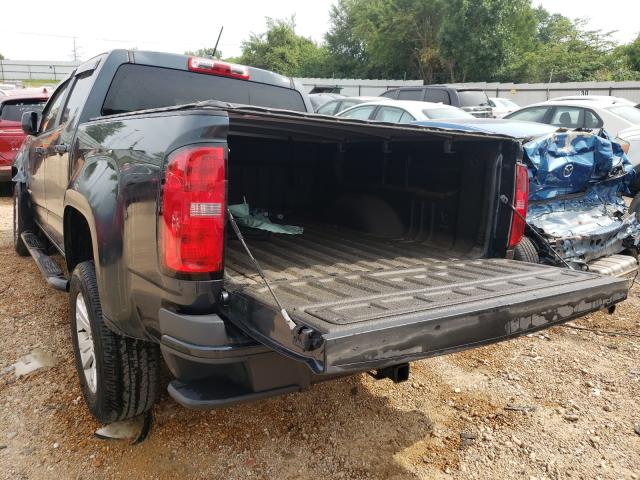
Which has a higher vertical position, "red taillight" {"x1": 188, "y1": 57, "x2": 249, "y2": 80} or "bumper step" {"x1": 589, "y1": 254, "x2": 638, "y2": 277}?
"red taillight" {"x1": 188, "y1": 57, "x2": 249, "y2": 80}

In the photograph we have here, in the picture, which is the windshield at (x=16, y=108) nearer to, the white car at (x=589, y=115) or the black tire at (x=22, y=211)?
the black tire at (x=22, y=211)

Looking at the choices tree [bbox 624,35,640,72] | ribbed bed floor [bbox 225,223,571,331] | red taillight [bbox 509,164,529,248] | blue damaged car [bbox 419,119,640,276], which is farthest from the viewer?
tree [bbox 624,35,640,72]

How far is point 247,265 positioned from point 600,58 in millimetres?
41824

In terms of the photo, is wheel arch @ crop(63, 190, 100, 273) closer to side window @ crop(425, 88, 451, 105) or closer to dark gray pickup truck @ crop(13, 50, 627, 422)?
dark gray pickup truck @ crop(13, 50, 627, 422)

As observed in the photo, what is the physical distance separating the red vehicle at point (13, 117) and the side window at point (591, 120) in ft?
32.1

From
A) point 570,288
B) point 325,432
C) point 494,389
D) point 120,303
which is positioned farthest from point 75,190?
point 494,389

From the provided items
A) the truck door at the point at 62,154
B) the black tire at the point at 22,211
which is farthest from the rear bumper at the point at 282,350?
the black tire at the point at 22,211

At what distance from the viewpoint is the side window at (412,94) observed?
1483 centimetres

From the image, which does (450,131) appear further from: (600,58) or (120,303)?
(600,58)

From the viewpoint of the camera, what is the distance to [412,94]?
15.1m

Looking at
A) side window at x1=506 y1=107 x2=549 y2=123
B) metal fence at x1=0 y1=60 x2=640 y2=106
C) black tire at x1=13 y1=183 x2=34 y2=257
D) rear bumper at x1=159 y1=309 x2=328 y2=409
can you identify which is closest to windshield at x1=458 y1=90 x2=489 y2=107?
side window at x1=506 y1=107 x2=549 y2=123

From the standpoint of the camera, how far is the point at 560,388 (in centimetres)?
328

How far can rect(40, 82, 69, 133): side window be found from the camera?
4.10 m

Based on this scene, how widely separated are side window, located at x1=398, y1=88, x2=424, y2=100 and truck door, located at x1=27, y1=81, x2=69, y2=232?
39.3 feet
